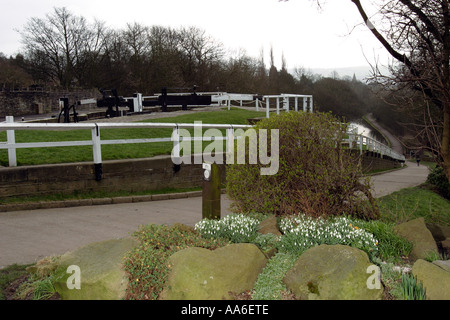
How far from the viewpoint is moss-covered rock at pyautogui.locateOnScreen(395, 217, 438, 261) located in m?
5.03

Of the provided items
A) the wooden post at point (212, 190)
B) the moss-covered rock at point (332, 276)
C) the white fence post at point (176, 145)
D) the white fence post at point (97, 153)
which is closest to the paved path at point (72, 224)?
the white fence post at point (97, 153)

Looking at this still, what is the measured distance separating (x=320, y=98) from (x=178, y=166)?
152ft

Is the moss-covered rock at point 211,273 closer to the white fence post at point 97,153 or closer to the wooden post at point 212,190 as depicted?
the wooden post at point 212,190

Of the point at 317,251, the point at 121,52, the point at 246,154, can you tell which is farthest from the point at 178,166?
the point at 121,52

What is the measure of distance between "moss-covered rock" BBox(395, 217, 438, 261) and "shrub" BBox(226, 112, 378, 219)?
0.95m

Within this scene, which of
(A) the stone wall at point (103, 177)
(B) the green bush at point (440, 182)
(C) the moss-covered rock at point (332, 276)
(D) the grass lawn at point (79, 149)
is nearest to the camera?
(C) the moss-covered rock at point (332, 276)

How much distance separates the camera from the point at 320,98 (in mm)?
53969

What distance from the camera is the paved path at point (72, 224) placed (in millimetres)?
5359

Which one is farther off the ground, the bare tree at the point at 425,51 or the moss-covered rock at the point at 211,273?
the bare tree at the point at 425,51

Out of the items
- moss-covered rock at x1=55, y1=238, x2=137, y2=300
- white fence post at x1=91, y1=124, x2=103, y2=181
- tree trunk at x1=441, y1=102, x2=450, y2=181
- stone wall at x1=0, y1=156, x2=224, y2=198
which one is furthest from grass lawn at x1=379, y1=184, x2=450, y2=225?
moss-covered rock at x1=55, y1=238, x2=137, y2=300

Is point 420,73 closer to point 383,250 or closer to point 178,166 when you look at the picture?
point 383,250

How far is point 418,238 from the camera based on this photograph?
5.29m

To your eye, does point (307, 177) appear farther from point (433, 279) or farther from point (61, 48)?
point (61, 48)

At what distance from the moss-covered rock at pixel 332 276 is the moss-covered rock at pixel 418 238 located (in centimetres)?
142
